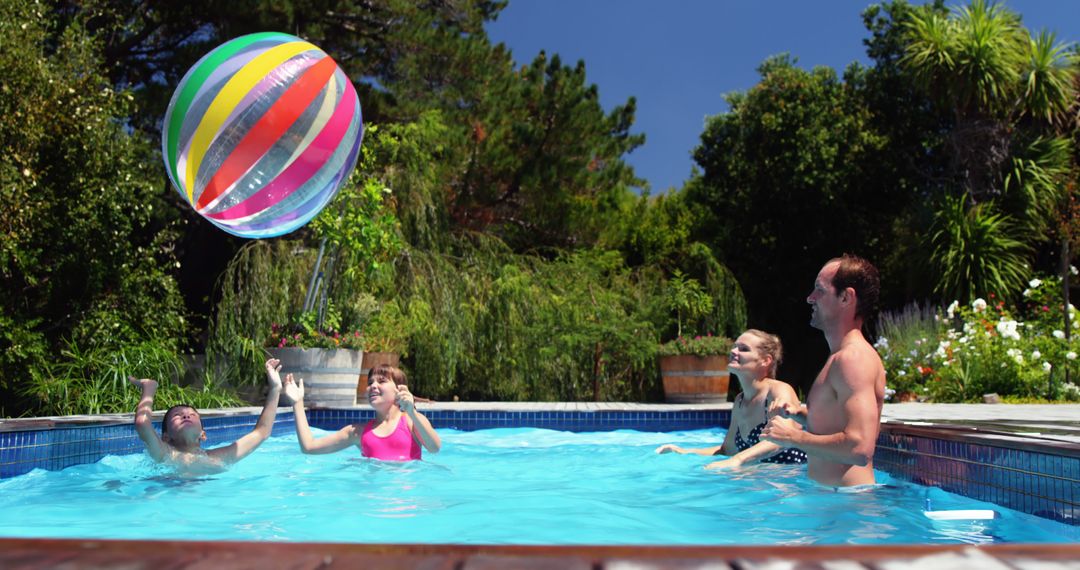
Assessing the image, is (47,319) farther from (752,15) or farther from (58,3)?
(752,15)

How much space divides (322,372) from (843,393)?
619 centimetres

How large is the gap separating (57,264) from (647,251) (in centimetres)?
1096

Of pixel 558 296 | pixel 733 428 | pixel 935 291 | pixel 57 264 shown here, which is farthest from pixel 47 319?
pixel 935 291

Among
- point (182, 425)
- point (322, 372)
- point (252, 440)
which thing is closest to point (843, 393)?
point (252, 440)

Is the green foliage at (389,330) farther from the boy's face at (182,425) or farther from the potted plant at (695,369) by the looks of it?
the boy's face at (182,425)

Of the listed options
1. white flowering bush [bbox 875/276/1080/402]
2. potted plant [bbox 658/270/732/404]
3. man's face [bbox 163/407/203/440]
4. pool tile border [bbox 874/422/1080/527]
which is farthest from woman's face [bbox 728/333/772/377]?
white flowering bush [bbox 875/276/1080/402]

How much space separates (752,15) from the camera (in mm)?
26500

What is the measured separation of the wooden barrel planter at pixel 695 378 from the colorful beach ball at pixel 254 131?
5.65m

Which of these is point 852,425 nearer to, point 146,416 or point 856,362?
point 856,362

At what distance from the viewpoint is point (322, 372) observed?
28.0ft

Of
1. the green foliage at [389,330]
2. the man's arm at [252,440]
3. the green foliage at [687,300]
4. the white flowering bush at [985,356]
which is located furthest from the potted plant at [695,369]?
the man's arm at [252,440]

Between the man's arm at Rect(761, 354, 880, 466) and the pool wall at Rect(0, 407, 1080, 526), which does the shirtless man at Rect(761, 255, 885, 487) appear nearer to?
the man's arm at Rect(761, 354, 880, 466)

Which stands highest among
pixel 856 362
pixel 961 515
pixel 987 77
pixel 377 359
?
pixel 987 77

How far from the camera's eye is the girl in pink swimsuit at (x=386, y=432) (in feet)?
16.3
